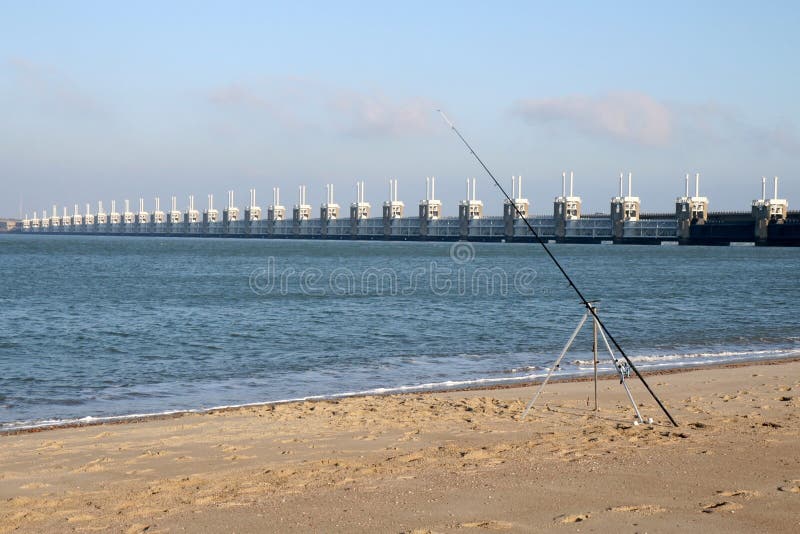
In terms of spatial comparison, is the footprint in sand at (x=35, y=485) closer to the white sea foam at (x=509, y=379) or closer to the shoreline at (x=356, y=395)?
the shoreline at (x=356, y=395)

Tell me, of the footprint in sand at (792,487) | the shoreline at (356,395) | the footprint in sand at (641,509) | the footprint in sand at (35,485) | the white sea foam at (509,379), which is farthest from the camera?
the white sea foam at (509,379)

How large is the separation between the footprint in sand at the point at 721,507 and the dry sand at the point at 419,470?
0.02 m

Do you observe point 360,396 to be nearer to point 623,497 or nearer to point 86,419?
point 86,419

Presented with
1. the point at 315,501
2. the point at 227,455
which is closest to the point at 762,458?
the point at 315,501

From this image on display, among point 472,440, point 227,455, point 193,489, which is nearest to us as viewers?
point 193,489

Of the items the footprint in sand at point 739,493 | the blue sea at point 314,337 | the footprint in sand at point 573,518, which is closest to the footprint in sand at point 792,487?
the footprint in sand at point 739,493

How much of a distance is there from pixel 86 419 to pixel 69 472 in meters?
4.20

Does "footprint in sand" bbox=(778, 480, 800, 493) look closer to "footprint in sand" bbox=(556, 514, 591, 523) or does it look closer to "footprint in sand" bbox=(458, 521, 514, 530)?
"footprint in sand" bbox=(556, 514, 591, 523)

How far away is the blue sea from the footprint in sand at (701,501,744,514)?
29.5ft

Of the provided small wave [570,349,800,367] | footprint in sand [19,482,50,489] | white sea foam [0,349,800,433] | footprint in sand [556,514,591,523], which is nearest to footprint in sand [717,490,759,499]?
footprint in sand [556,514,591,523]

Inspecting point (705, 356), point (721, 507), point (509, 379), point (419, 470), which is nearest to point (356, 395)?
point (509, 379)

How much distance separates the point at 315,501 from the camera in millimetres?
7836

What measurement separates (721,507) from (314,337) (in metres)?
19.8

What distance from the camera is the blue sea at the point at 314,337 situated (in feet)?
55.0
